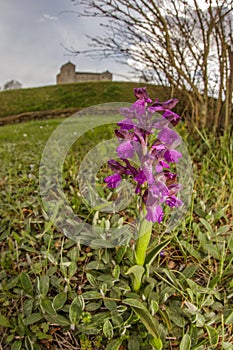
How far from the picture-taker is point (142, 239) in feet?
4.65

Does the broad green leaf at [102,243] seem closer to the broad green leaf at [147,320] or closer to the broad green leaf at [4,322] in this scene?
the broad green leaf at [147,320]

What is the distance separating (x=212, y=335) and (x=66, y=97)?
13150 millimetres

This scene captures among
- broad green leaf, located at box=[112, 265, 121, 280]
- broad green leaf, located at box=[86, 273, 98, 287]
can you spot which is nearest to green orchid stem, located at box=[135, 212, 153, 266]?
broad green leaf, located at box=[112, 265, 121, 280]

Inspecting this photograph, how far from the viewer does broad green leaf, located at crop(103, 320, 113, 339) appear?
58.8 inches

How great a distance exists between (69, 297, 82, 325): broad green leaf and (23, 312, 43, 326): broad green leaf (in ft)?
0.50

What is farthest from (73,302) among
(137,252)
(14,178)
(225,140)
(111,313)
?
(225,140)

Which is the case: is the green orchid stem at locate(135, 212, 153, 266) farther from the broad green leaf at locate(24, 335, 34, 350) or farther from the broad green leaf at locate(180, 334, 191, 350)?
the broad green leaf at locate(24, 335, 34, 350)

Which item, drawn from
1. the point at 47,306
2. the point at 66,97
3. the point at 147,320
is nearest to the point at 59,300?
the point at 47,306

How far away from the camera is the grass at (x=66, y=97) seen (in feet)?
42.3

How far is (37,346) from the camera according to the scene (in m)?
1.54

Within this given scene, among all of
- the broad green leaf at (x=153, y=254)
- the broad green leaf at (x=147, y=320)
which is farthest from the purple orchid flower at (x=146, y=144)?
the broad green leaf at (x=147, y=320)

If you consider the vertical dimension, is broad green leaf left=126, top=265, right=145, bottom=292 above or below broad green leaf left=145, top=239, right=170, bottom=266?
below

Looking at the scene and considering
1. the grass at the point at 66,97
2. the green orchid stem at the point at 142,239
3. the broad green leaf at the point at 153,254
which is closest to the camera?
the green orchid stem at the point at 142,239

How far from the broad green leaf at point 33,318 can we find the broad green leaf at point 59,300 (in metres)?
0.08
